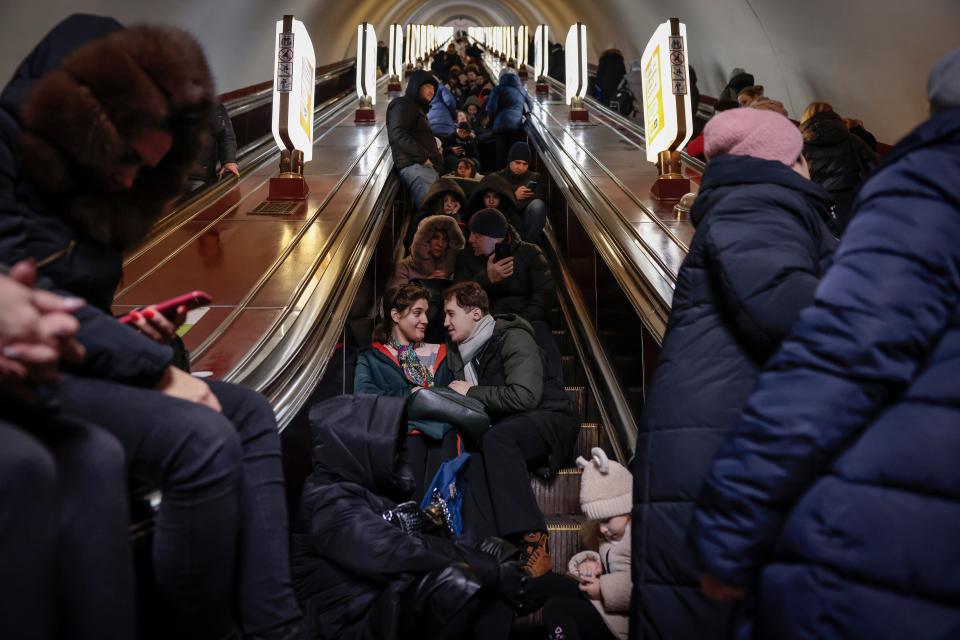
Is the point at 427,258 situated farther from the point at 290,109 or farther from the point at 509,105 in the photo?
the point at 509,105

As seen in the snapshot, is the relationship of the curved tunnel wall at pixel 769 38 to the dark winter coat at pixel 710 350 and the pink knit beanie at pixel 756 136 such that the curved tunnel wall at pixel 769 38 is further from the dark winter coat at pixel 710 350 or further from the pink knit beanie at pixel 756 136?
the dark winter coat at pixel 710 350

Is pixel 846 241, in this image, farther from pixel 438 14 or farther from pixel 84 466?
pixel 438 14

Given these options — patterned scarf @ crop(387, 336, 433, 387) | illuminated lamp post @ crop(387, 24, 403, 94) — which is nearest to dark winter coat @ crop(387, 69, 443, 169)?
patterned scarf @ crop(387, 336, 433, 387)

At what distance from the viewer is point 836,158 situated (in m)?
4.61

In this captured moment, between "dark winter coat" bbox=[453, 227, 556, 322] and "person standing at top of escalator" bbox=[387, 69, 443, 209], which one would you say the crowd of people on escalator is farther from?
"person standing at top of escalator" bbox=[387, 69, 443, 209]

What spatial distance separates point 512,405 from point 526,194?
3.49 m

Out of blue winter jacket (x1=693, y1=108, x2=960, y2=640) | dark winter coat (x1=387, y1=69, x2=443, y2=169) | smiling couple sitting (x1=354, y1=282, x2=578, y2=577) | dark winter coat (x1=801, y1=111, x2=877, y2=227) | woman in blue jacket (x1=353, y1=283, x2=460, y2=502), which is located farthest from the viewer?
dark winter coat (x1=387, y1=69, x2=443, y2=169)

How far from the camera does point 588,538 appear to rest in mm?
2652

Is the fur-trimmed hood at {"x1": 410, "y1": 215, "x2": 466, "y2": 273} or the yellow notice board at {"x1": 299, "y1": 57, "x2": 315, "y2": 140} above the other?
the yellow notice board at {"x1": 299, "y1": 57, "x2": 315, "y2": 140}

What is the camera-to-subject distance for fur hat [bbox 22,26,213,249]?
1.37 meters

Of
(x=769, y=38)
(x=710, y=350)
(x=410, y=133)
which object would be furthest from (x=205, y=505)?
(x=769, y=38)

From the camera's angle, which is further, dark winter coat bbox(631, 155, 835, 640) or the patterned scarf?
the patterned scarf

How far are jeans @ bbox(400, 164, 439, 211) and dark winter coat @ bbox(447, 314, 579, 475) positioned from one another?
2.64 metres

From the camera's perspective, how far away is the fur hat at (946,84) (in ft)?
4.10
